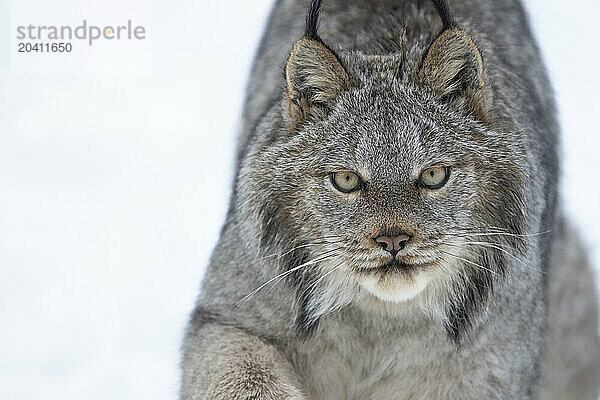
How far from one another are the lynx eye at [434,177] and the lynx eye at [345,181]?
9.6 inches

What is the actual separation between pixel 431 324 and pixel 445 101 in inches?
36.7

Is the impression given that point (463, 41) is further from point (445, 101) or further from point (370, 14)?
point (370, 14)

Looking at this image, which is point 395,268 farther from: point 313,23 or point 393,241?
point 313,23

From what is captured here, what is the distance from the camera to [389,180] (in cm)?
392

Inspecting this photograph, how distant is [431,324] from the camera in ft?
14.5

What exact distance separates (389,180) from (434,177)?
0.59ft

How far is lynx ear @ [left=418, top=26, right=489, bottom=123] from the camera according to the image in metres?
4.10

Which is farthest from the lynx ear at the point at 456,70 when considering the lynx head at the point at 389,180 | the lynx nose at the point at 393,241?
the lynx nose at the point at 393,241

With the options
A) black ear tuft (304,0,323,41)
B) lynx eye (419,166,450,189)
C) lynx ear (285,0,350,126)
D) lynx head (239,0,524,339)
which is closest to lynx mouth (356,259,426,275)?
lynx head (239,0,524,339)

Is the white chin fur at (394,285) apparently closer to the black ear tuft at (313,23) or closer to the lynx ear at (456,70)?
the lynx ear at (456,70)

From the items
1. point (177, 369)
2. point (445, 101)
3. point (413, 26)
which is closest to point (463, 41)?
point (445, 101)

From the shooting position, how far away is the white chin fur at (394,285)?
→ 12.9 ft

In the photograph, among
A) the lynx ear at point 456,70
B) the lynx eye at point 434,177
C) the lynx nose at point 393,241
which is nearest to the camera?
the lynx nose at point 393,241

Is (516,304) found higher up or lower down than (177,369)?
higher up
